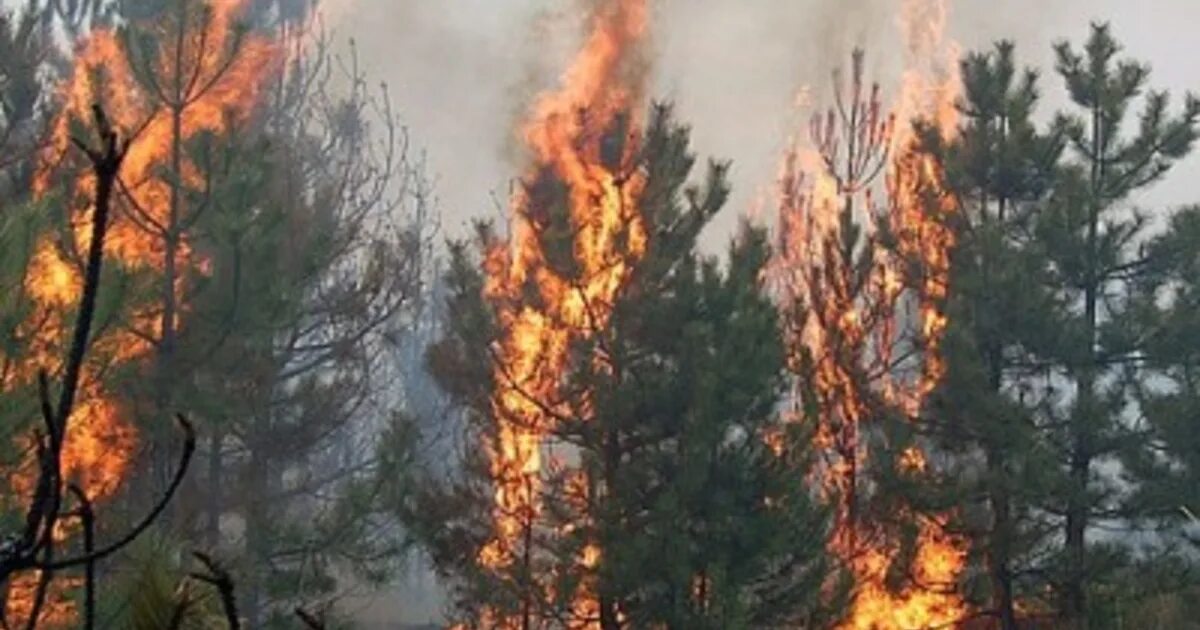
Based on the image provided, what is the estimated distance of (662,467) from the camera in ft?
44.8

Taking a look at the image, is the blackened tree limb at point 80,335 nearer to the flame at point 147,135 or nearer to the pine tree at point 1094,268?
the flame at point 147,135

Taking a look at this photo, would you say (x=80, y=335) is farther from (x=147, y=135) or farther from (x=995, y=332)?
(x=995, y=332)

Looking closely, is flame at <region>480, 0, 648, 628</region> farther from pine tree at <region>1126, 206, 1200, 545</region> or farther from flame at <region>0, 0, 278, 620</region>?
pine tree at <region>1126, 206, 1200, 545</region>

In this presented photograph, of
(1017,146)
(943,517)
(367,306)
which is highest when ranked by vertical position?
(1017,146)

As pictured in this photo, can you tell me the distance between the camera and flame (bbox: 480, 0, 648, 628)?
46.8 feet

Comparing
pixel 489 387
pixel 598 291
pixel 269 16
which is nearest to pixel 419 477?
pixel 489 387

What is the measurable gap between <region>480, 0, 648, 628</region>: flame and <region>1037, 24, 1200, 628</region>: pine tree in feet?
17.8

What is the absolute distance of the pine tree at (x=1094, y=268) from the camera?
1633 centimetres

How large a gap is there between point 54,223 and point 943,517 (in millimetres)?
10195

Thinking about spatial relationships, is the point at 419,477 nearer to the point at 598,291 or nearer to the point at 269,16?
the point at 598,291

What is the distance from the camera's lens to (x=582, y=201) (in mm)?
14852

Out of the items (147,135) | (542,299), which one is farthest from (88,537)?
(147,135)

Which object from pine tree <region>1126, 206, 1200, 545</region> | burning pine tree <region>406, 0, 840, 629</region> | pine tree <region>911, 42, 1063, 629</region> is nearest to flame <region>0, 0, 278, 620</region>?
burning pine tree <region>406, 0, 840, 629</region>

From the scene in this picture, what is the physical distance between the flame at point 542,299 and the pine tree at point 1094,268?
17.8 ft
